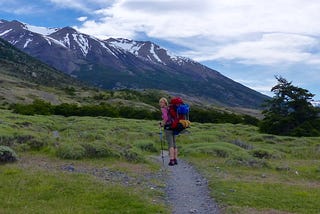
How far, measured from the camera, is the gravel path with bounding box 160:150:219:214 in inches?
469

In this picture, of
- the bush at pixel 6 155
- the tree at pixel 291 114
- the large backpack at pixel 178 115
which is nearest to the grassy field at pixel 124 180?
the bush at pixel 6 155

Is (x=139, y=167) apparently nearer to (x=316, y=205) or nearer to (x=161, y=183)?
(x=161, y=183)

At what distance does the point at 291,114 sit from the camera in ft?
167

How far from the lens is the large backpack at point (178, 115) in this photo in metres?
15.6

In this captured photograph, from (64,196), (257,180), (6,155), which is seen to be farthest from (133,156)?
(64,196)

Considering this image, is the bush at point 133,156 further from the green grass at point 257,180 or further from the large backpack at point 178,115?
the large backpack at point 178,115

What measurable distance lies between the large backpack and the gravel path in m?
2.04

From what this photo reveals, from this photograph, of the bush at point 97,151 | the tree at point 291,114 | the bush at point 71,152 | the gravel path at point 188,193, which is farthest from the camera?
the tree at point 291,114

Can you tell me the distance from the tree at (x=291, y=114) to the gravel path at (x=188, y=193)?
33.7 m

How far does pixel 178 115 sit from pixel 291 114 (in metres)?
38.1

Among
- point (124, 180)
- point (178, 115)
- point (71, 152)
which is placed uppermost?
point (178, 115)

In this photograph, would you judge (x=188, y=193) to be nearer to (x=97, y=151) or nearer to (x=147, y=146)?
(x=97, y=151)

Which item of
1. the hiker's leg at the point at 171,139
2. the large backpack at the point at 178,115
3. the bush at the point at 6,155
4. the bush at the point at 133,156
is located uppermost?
the large backpack at the point at 178,115

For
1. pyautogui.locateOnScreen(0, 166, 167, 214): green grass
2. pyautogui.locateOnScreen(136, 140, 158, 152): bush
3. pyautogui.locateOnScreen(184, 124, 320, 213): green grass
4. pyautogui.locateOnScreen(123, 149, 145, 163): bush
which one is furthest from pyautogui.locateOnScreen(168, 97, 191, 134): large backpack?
→ pyautogui.locateOnScreen(136, 140, 158, 152): bush
